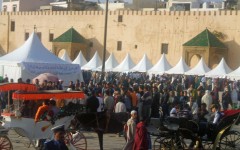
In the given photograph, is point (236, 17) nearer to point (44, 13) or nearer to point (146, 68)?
point (146, 68)

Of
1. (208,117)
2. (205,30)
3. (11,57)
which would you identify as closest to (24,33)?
(205,30)

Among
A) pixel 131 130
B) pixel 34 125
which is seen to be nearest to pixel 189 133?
pixel 131 130

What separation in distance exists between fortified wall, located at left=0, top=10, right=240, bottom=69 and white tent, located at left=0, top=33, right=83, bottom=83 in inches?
683

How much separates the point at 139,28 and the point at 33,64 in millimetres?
21528

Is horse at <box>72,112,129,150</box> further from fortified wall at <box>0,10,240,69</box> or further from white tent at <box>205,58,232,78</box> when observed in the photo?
fortified wall at <box>0,10,240,69</box>

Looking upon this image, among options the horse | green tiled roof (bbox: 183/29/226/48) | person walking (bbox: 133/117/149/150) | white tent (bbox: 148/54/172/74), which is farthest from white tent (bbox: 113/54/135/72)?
person walking (bbox: 133/117/149/150)

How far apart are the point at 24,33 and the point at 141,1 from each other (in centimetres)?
1355

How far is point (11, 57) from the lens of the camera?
21.1 m

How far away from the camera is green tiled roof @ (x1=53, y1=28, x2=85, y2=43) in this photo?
140ft

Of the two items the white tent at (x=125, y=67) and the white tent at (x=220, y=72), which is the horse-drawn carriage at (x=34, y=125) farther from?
the white tent at (x=125, y=67)

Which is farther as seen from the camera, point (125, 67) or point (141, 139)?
point (125, 67)

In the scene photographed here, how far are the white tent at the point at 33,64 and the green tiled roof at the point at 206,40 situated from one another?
1574cm

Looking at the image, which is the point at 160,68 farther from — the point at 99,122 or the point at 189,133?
the point at 189,133

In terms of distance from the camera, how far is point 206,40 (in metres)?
36.3
